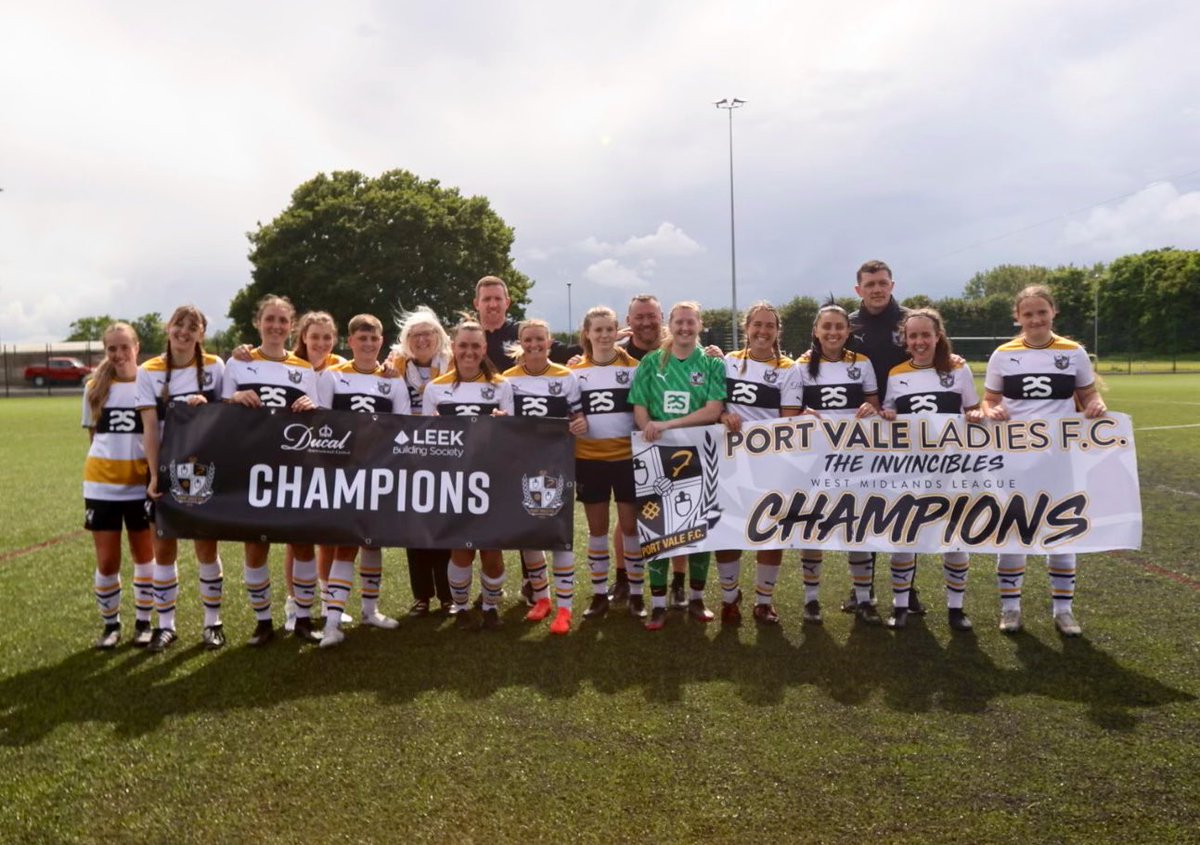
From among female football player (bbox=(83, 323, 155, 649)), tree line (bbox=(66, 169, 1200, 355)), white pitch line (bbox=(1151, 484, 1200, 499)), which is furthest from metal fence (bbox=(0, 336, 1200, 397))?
female football player (bbox=(83, 323, 155, 649))

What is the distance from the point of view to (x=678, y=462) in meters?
5.21

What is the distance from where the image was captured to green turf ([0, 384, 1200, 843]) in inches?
119

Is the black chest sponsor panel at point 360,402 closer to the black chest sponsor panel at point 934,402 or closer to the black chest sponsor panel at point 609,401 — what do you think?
the black chest sponsor panel at point 609,401

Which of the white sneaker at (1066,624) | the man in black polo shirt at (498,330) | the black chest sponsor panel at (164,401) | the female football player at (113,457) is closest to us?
the female football player at (113,457)

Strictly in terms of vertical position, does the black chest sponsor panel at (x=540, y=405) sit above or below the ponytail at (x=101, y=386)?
below

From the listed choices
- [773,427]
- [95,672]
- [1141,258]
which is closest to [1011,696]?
[773,427]

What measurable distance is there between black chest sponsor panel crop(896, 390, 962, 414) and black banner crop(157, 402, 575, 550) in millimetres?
2113

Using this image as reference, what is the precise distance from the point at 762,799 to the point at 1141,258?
78.2m

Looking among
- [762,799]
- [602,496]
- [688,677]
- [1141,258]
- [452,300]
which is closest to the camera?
[762,799]

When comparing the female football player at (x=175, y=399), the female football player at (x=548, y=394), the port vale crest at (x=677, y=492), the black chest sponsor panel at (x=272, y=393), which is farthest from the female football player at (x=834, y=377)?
the female football player at (x=175, y=399)

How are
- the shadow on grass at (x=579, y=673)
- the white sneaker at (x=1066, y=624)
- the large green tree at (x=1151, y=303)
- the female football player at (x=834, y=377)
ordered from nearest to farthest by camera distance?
the shadow on grass at (x=579, y=673)
the white sneaker at (x=1066, y=624)
the female football player at (x=834, y=377)
the large green tree at (x=1151, y=303)

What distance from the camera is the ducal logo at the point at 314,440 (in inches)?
197

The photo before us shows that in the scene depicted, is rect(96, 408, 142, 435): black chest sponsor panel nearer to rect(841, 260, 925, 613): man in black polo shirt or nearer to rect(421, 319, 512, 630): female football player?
rect(421, 319, 512, 630): female football player

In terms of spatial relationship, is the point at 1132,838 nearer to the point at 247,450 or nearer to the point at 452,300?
the point at 247,450
